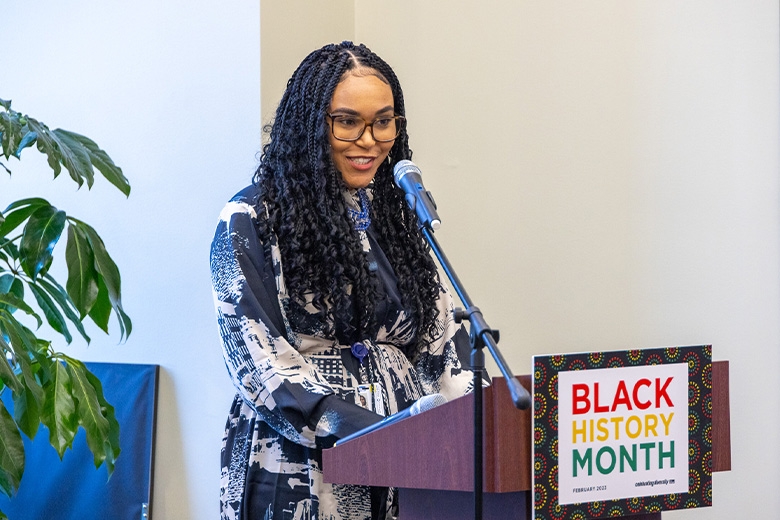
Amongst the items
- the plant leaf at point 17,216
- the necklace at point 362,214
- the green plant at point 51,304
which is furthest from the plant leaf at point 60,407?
the necklace at point 362,214

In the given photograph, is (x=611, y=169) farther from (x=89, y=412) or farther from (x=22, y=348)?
(x=22, y=348)

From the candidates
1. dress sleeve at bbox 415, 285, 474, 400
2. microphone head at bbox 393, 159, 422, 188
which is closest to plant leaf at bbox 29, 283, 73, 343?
dress sleeve at bbox 415, 285, 474, 400

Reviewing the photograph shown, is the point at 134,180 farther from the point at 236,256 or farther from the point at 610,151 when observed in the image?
the point at 610,151

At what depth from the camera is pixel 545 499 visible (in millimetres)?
1252

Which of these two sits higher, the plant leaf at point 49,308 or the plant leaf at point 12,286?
the plant leaf at point 12,286

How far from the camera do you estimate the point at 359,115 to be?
2.01 metres

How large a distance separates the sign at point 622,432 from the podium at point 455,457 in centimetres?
3

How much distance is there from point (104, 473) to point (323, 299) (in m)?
1.21

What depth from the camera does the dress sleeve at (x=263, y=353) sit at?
173 cm

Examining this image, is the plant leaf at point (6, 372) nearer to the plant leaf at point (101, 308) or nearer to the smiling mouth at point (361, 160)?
the plant leaf at point (101, 308)

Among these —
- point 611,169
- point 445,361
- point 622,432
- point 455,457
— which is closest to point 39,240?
point 445,361

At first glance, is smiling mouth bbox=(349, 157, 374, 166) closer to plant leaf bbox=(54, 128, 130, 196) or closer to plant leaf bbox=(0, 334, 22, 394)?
plant leaf bbox=(54, 128, 130, 196)

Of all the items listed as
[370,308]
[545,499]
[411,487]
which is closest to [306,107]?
[370,308]

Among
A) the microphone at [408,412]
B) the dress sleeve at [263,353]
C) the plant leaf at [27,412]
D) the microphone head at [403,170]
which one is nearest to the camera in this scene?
the microphone at [408,412]
